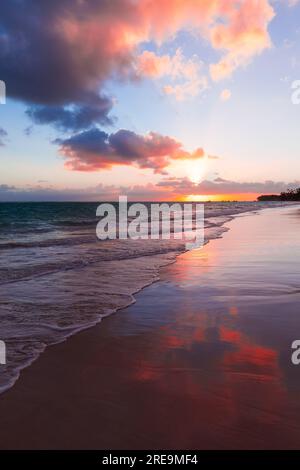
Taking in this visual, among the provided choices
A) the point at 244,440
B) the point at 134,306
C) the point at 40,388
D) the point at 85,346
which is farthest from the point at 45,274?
the point at 244,440

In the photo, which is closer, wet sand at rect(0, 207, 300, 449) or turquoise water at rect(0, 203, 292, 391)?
wet sand at rect(0, 207, 300, 449)

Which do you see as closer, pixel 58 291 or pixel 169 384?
pixel 169 384

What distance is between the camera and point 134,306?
21.7ft

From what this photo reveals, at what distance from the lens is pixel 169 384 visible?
3609 millimetres

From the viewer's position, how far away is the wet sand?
112 inches

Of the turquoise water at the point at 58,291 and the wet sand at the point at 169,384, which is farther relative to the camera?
the turquoise water at the point at 58,291

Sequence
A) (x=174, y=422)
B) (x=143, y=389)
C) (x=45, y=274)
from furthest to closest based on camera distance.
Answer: (x=45, y=274) < (x=143, y=389) < (x=174, y=422)

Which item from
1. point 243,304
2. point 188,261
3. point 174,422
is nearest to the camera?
point 174,422

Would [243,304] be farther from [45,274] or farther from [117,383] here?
[45,274]

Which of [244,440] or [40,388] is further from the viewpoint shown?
[40,388]

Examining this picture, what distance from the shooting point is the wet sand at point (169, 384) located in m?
2.83

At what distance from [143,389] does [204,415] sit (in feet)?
2.38

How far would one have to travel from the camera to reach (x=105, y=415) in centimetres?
310

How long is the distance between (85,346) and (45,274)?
565 centimetres
